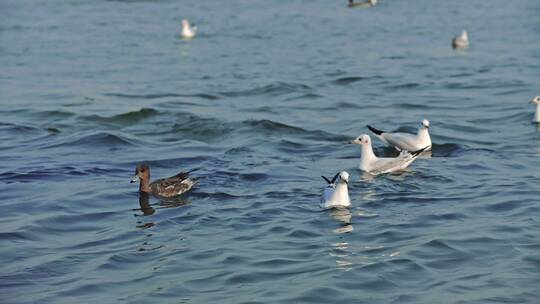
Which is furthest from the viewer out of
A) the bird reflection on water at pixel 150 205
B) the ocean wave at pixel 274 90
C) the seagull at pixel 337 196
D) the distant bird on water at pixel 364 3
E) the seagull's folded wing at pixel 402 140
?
the distant bird on water at pixel 364 3

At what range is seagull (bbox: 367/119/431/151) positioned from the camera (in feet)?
59.2

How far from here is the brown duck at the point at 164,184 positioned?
15.2 meters

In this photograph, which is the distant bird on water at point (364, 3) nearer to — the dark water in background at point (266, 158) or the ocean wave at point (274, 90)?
the dark water in background at point (266, 158)

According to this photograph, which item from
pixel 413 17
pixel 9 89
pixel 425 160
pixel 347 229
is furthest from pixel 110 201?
pixel 413 17

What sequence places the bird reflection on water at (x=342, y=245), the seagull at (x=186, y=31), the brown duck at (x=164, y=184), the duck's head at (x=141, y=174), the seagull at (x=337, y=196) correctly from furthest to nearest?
the seagull at (x=186, y=31), the duck's head at (x=141, y=174), the brown duck at (x=164, y=184), the seagull at (x=337, y=196), the bird reflection on water at (x=342, y=245)

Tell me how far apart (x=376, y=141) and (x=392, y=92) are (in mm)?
4944

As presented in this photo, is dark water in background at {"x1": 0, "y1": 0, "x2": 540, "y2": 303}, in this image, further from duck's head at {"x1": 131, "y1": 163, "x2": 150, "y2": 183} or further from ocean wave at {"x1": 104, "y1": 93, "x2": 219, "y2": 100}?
duck's head at {"x1": 131, "y1": 163, "x2": 150, "y2": 183}

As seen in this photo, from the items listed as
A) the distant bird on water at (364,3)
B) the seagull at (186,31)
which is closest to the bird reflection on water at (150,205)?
the seagull at (186,31)

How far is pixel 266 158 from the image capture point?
58.6 ft

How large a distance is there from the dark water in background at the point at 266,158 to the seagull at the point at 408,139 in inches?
12.5

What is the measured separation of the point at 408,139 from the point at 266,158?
91.3 inches

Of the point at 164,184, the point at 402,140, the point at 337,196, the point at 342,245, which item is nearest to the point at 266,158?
the point at 402,140

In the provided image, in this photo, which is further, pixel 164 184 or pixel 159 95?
pixel 159 95

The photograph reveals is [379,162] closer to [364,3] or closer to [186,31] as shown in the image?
[186,31]
